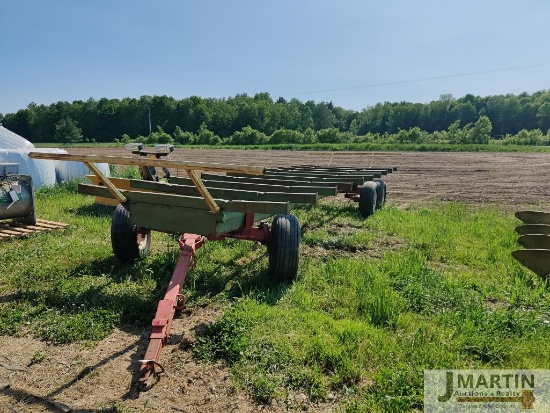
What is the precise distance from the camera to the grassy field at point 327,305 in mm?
2980

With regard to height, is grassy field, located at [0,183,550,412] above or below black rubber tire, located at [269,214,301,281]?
below

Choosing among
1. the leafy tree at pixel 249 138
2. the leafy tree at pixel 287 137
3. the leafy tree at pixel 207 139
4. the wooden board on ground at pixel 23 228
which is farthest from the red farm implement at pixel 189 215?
the leafy tree at pixel 207 139

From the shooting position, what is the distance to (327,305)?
4.12m

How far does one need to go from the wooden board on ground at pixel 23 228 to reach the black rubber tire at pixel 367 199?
5487 mm

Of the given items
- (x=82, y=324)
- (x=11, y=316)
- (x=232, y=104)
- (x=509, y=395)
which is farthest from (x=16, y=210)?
(x=232, y=104)

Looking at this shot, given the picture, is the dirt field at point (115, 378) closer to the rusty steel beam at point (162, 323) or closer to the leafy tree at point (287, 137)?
the rusty steel beam at point (162, 323)

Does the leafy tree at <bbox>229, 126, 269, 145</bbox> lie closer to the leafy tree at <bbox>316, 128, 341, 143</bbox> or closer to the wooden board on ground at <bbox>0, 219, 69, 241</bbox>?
the leafy tree at <bbox>316, 128, 341, 143</bbox>

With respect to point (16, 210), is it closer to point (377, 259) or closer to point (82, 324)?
point (82, 324)

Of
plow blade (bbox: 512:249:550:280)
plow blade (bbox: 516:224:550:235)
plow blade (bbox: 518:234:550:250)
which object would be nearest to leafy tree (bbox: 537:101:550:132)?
plow blade (bbox: 516:224:550:235)

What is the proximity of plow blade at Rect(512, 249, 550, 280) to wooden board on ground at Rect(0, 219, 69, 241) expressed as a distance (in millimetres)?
6885

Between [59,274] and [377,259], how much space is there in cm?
401

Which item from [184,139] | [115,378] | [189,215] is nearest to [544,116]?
[184,139]

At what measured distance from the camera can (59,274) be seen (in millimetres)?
4895

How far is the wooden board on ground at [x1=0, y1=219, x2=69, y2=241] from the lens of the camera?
21.4 ft
